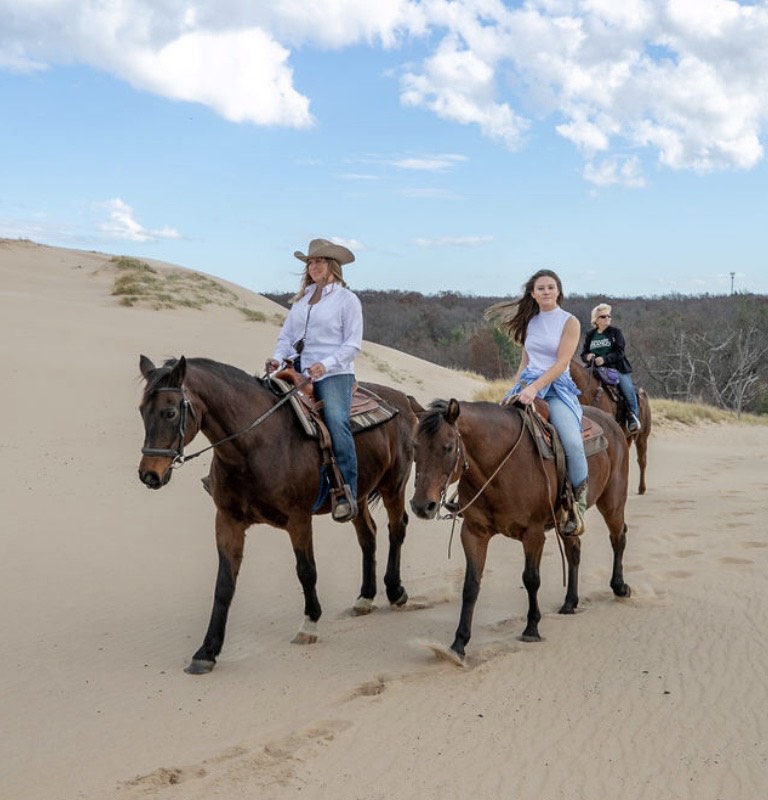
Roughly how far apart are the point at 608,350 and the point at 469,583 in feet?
24.6

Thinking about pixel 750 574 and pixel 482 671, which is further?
pixel 750 574

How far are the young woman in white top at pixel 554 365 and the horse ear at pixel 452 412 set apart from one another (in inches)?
35.0

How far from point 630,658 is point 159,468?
341cm

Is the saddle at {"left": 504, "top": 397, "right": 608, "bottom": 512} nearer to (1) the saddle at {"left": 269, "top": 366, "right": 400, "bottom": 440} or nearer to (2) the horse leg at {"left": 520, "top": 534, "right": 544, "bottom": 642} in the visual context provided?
(2) the horse leg at {"left": 520, "top": 534, "right": 544, "bottom": 642}

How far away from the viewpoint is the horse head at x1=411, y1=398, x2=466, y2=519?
207 inches

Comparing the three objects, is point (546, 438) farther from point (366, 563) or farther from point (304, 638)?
point (304, 638)

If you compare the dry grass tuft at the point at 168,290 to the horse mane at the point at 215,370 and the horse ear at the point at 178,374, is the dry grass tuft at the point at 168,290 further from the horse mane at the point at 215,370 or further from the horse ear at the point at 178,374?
the horse ear at the point at 178,374

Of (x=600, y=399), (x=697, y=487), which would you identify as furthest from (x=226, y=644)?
(x=697, y=487)

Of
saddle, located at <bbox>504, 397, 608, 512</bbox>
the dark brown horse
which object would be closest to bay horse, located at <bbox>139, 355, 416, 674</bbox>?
saddle, located at <bbox>504, 397, 608, 512</bbox>

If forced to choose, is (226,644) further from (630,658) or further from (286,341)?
(630,658)

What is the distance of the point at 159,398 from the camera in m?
5.48

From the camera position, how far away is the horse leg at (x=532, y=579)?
6242 millimetres

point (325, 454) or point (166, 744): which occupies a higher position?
point (325, 454)

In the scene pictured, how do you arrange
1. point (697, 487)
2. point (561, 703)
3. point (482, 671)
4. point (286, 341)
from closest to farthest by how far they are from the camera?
point (561, 703) < point (482, 671) < point (286, 341) < point (697, 487)
